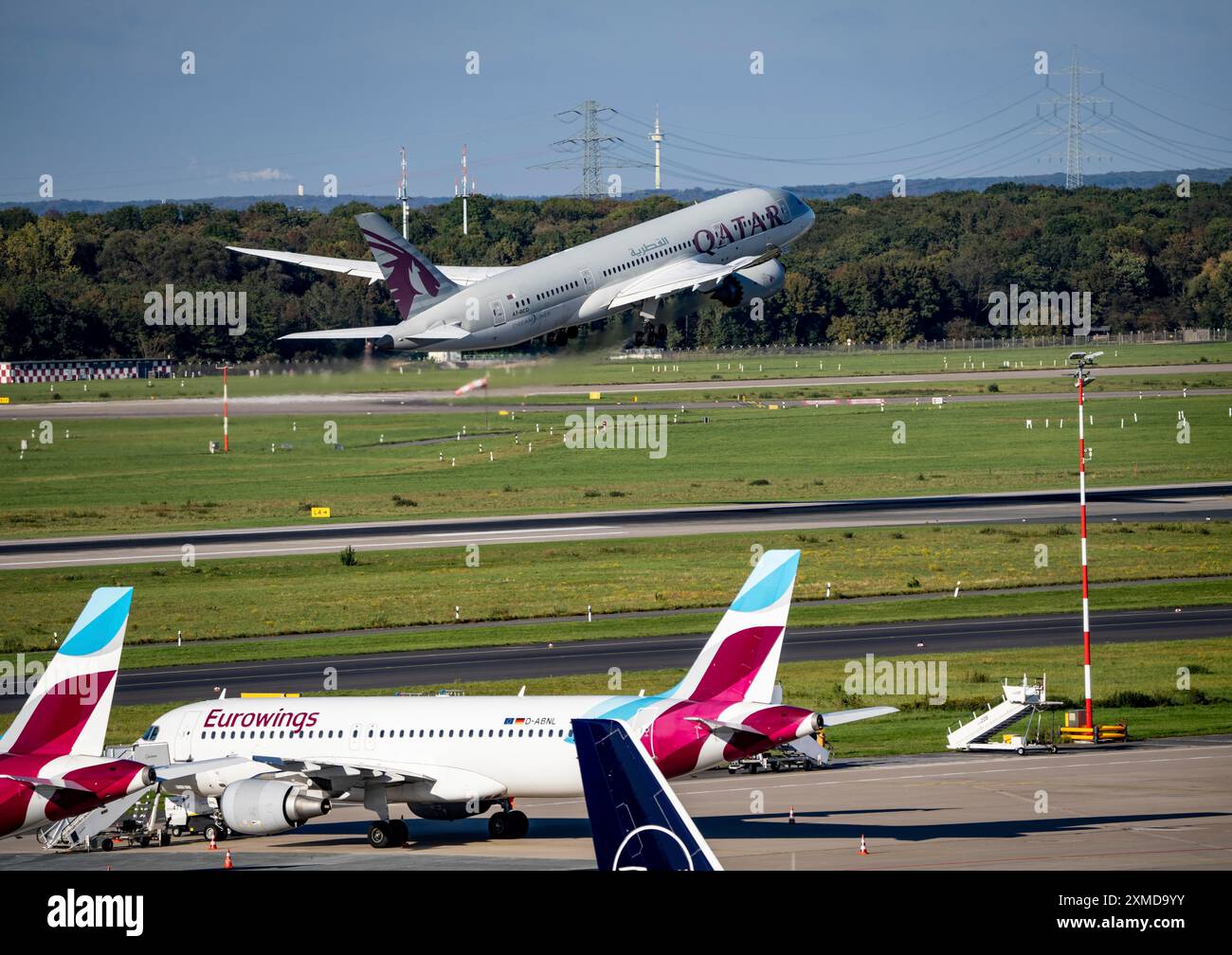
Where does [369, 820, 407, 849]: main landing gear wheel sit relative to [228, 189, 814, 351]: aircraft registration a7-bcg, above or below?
below

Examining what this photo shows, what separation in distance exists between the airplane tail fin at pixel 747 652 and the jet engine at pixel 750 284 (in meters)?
52.6

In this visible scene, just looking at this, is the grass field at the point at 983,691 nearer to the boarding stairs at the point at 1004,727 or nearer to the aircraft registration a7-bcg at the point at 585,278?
the boarding stairs at the point at 1004,727

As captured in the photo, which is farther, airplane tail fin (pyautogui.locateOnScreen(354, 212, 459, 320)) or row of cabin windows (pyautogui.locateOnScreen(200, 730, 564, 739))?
airplane tail fin (pyautogui.locateOnScreen(354, 212, 459, 320))

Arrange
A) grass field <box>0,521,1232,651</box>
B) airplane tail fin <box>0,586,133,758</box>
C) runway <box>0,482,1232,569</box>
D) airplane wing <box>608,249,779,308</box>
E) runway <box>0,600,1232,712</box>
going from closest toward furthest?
airplane tail fin <box>0,586,133,758</box>, runway <box>0,600,1232,712</box>, grass field <box>0,521,1232,651</box>, airplane wing <box>608,249,779,308</box>, runway <box>0,482,1232,569</box>

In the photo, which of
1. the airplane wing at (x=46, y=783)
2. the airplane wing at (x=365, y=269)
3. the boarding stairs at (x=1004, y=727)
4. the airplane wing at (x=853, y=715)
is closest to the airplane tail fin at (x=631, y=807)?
the airplane wing at (x=46, y=783)

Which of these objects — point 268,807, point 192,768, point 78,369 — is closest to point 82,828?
point 192,768

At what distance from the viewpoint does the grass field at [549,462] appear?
13688 cm

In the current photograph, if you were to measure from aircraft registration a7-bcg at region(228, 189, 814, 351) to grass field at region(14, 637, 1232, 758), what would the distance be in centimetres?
2396

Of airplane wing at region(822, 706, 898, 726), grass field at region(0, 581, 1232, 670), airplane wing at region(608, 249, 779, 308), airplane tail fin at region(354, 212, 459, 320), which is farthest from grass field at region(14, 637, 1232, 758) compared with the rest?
airplane wing at region(608, 249, 779, 308)

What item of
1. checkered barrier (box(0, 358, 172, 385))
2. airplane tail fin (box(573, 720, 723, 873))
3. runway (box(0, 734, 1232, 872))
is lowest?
runway (box(0, 734, 1232, 872))

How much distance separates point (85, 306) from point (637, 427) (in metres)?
70.8

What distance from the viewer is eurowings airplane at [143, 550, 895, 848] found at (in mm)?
46156

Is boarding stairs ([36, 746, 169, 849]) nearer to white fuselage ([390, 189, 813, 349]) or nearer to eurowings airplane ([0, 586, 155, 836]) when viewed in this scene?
eurowings airplane ([0, 586, 155, 836])

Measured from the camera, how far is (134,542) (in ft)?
385
